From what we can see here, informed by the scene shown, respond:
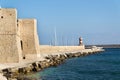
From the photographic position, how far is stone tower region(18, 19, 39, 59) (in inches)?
1255

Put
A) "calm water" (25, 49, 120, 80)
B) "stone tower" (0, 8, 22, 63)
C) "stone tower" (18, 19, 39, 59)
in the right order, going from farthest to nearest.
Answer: "stone tower" (18, 19, 39, 59), "stone tower" (0, 8, 22, 63), "calm water" (25, 49, 120, 80)

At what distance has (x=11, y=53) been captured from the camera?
27.1 metres

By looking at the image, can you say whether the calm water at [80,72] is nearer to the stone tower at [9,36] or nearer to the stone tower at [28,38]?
the stone tower at [9,36]

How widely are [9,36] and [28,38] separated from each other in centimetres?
508

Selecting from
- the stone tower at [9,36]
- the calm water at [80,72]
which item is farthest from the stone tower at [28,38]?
the stone tower at [9,36]

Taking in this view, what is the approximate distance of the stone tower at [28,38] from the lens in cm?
3187

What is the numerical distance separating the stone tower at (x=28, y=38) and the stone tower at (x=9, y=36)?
4362 mm

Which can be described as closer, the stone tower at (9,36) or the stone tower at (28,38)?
the stone tower at (9,36)

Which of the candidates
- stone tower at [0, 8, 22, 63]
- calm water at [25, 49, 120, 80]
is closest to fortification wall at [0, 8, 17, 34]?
stone tower at [0, 8, 22, 63]

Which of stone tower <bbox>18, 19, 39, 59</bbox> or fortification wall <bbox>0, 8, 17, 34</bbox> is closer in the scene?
fortification wall <bbox>0, 8, 17, 34</bbox>

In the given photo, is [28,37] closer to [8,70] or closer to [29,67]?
[29,67]

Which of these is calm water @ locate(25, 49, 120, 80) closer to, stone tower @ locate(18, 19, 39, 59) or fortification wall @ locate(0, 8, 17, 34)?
stone tower @ locate(18, 19, 39, 59)

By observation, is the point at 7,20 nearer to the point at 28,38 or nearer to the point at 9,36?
the point at 9,36

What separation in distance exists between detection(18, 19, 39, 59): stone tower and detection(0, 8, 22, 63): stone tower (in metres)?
4.36
